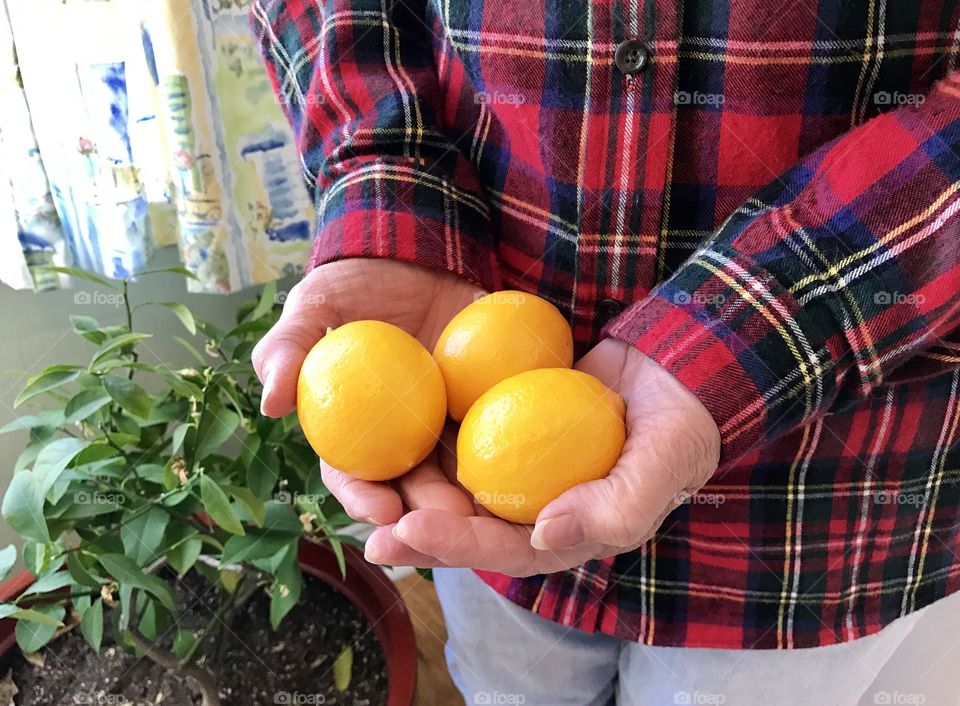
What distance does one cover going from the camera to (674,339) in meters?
0.57

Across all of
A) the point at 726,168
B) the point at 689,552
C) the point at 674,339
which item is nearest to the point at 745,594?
the point at 689,552

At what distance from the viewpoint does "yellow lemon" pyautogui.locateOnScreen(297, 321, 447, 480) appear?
61cm

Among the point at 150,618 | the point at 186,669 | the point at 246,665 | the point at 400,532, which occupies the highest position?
the point at 400,532

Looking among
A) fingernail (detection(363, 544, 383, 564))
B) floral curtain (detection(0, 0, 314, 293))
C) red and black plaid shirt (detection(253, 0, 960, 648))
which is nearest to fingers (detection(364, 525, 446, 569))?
fingernail (detection(363, 544, 383, 564))

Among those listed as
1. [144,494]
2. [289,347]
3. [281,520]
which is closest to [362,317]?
[289,347]

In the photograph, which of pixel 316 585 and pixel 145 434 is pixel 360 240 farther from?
pixel 316 585

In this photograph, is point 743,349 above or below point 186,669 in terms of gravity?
above

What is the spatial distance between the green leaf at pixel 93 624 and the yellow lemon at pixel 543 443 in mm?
534

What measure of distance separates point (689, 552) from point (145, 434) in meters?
0.69

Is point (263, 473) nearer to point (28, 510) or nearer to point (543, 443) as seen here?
point (28, 510)

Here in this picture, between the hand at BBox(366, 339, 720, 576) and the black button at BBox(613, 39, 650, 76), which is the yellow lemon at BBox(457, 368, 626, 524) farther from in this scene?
the black button at BBox(613, 39, 650, 76)

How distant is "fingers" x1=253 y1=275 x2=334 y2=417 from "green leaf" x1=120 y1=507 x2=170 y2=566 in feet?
0.92

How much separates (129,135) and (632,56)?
34.4 inches

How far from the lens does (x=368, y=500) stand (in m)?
0.62
